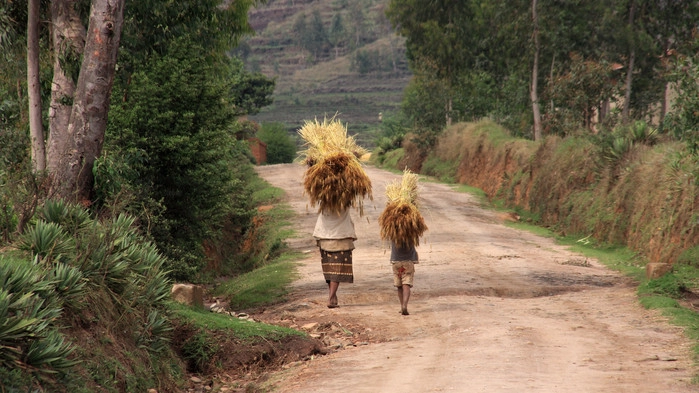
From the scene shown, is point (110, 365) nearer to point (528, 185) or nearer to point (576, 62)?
point (528, 185)

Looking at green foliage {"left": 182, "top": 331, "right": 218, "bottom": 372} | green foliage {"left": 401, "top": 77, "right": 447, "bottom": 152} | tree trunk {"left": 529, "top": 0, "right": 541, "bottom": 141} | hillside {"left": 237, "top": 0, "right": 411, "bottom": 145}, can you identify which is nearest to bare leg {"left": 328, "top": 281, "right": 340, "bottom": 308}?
green foliage {"left": 182, "top": 331, "right": 218, "bottom": 372}

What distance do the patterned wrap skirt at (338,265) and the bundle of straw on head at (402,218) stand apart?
0.94 meters

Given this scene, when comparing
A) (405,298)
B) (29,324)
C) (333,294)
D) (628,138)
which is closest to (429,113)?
(628,138)

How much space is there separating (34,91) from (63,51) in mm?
1201

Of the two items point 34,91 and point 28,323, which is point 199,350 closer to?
point 28,323

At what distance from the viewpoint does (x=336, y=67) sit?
529ft

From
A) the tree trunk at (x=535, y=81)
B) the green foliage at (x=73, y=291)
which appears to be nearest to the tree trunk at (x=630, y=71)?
the tree trunk at (x=535, y=81)

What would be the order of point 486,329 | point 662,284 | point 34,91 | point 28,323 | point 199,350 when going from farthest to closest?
point 34,91 < point 662,284 < point 486,329 < point 199,350 < point 28,323

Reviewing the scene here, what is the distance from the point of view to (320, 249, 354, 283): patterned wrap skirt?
1316 cm

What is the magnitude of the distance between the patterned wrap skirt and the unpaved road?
1.74 ft

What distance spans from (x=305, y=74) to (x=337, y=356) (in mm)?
154150

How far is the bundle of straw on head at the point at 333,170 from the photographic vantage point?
12961 mm

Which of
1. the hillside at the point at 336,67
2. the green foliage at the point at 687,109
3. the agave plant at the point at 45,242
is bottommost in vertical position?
the agave plant at the point at 45,242

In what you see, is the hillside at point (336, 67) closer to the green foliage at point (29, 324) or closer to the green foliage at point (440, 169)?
the green foliage at point (440, 169)
